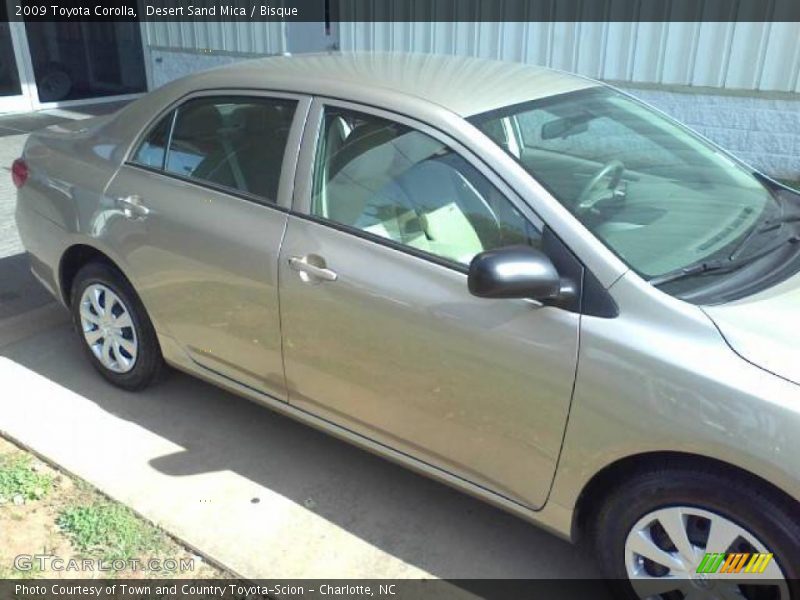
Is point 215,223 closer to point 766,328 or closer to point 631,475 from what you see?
point 631,475

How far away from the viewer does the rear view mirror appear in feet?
7.08

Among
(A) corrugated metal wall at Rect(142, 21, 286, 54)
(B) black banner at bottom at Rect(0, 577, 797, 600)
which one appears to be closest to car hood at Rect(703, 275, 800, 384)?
(B) black banner at bottom at Rect(0, 577, 797, 600)

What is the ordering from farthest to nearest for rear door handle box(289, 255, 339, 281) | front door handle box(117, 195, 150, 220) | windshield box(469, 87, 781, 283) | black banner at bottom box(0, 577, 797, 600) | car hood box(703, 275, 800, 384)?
front door handle box(117, 195, 150, 220) < rear door handle box(289, 255, 339, 281) < black banner at bottom box(0, 577, 797, 600) < windshield box(469, 87, 781, 283) < car hood box(703, 275, 800, 384)

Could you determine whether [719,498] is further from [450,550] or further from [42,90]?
[42,90]

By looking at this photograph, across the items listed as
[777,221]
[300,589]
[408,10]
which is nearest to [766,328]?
[777,221]

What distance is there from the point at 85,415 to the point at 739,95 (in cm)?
605

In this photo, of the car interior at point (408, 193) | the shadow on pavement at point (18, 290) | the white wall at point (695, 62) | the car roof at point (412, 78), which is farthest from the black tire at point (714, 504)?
the white wall at point (695, 62)

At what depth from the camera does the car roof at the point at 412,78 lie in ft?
8.84

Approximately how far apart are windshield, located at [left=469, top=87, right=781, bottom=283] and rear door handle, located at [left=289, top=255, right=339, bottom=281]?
72cm

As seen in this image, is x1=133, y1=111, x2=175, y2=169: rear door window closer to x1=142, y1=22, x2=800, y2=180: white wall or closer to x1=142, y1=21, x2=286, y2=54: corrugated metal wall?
x1=142, y1=22, x2=800, y2=180: white wall

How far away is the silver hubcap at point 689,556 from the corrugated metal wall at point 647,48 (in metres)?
5.64

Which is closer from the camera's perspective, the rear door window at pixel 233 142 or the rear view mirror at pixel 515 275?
the rear view mirror at pixel 515 275

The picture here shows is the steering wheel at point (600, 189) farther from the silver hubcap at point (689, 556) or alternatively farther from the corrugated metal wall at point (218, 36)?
the corrugated metal wall at point (218, 36)

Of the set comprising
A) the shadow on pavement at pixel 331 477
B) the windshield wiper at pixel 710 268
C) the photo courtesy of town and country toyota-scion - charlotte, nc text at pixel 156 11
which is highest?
the photo courtesy of town and country toyota-scion - charlotte, nc text at pixel 156 11
